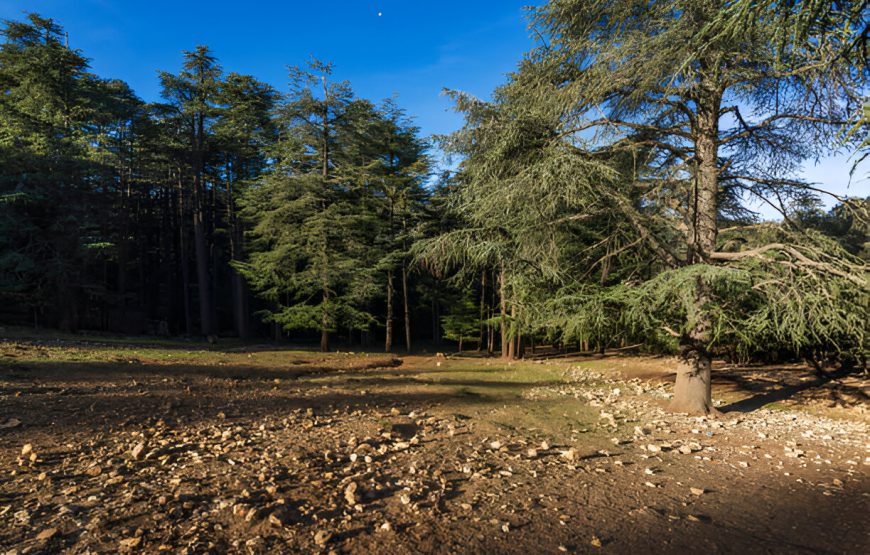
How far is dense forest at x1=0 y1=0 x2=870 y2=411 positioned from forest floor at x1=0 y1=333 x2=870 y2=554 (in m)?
1.86

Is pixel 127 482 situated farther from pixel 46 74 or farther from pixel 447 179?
pixel 46 74

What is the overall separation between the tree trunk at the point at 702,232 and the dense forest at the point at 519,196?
0.14 feet

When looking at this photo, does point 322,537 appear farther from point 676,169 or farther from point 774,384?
point 774,384

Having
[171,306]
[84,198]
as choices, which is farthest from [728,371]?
[171,306]

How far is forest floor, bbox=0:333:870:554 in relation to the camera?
3.32 m

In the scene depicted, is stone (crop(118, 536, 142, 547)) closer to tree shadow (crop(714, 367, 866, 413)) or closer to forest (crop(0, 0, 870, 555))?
forest (crop(0, 0, 870, 555))

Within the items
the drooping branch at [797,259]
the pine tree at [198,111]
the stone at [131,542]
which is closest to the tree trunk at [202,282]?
the pine tree at [198,111]

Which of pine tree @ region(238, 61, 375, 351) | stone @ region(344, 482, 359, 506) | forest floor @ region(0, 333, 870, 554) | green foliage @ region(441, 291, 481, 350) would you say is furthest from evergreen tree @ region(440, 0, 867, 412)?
green foliage @ region(441, 291, 481, 350)

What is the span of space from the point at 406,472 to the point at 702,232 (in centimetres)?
767

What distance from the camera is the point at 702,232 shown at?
8.48 m

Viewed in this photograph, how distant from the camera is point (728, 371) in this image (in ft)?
45.0

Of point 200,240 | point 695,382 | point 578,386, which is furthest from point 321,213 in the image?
point 695,382

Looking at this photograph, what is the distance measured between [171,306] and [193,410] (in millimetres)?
31651

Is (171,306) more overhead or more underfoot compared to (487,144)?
more underfoot
